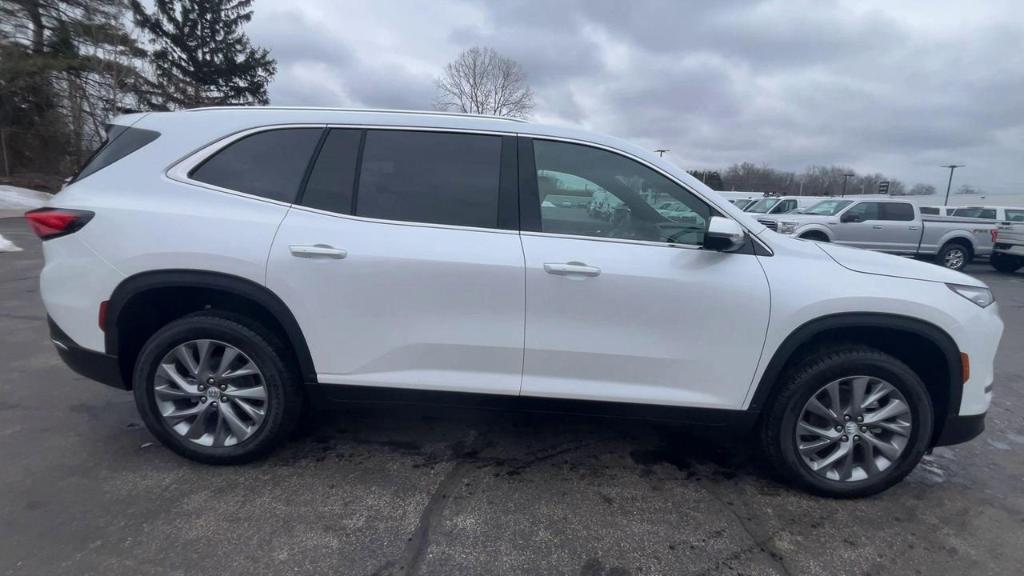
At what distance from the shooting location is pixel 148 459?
327 cm

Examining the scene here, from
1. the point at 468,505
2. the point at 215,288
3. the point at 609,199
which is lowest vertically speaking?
the point at 468,505

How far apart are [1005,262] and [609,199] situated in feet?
55.8

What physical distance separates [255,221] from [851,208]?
600 inches

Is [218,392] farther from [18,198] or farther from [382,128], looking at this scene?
[18,198]

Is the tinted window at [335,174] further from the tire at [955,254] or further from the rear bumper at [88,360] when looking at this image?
the tire at [955,254]

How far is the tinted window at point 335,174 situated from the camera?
303cm

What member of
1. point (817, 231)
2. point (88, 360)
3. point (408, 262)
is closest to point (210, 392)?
point (88, 360)

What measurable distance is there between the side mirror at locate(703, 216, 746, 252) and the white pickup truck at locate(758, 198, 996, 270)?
1270cm

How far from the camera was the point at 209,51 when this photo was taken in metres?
33.3

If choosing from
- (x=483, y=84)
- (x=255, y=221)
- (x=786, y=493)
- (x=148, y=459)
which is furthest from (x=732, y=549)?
(x=483, y=84)

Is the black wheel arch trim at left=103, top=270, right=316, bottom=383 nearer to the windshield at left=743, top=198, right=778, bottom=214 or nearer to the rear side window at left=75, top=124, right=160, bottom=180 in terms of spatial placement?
the rear side window at left=75, top=124, right=160, bottom=180

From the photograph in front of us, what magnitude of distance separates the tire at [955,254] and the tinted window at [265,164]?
Result: 54.2 feet

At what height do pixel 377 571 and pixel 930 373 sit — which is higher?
pixel 930 373

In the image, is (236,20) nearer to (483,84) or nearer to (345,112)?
(483,84)
